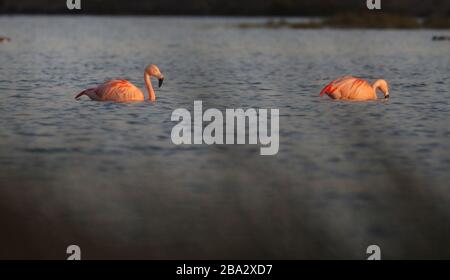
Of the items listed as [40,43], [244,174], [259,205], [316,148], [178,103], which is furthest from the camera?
[40,43]

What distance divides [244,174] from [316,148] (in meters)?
1.70

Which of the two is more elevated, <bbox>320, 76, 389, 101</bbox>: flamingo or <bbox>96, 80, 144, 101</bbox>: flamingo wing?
<bbox>96, 80, 144, 101</bbox>: flamingo wing

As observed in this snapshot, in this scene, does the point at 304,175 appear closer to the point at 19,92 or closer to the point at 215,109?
the point at 215,109

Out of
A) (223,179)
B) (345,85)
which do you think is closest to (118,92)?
(345,85)

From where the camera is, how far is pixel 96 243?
7559mm

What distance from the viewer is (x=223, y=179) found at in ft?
32.8

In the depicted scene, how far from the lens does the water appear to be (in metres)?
7.71

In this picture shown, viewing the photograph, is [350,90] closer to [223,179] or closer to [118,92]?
[118,92]

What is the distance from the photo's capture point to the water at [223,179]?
7.71 meters

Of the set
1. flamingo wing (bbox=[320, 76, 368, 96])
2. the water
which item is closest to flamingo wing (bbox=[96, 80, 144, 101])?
the water

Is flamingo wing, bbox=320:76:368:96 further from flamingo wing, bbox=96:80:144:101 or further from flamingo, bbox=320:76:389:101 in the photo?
flamingo wing, bbox=96:80:144:101

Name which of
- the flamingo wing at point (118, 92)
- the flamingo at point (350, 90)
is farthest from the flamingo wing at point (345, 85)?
the flamingo wing at point (118, 92)

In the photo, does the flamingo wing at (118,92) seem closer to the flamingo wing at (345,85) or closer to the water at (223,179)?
the water at (223,179)

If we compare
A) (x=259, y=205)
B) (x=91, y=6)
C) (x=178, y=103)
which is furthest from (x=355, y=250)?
(x=91, y=6)
